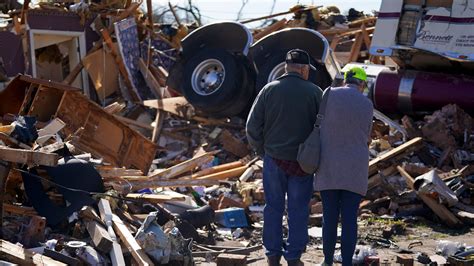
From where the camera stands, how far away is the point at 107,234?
715 cm

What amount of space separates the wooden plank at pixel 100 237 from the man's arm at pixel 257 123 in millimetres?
1509

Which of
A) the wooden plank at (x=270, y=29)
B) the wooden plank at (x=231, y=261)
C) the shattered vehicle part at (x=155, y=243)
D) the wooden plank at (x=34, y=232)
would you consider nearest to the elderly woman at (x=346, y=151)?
the wooden plank at (x=231, y=261)

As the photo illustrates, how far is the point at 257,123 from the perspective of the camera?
7297 mm

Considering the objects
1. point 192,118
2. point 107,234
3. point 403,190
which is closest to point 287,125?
point 107,234

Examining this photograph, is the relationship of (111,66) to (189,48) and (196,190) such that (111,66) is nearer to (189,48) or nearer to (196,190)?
(189,48)

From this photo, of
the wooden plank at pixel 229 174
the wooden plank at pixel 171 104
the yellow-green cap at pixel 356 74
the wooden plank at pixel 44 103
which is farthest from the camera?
the wooden plank at pixel 171 104

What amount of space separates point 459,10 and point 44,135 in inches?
277

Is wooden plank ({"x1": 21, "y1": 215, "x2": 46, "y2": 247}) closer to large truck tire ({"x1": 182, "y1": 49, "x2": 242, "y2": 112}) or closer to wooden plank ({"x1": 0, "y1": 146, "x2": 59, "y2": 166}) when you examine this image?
wooden plank ({"x1": 0, "y1": 146, "x2": 59, "y2": 166})

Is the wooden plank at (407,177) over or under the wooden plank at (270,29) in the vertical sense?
under

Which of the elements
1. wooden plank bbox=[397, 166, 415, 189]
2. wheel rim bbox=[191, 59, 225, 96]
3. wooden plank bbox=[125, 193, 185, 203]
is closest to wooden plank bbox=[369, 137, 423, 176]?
wooden plank bbox=[397, 166, 415, 189]

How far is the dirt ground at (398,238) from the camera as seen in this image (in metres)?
8.30

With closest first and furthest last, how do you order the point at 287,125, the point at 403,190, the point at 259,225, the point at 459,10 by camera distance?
1. the point at 287,125
2. the point at 259,225
3. the point at 403,190
4. the point at 459,10

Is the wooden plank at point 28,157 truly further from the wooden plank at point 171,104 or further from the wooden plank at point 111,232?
the wooden plank at point 171,104

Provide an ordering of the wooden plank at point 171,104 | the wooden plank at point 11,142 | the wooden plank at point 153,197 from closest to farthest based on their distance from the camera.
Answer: the wooden plank at point 11,142 < the wooden plank at point 153,197 < the wooden plank at point 171,104
